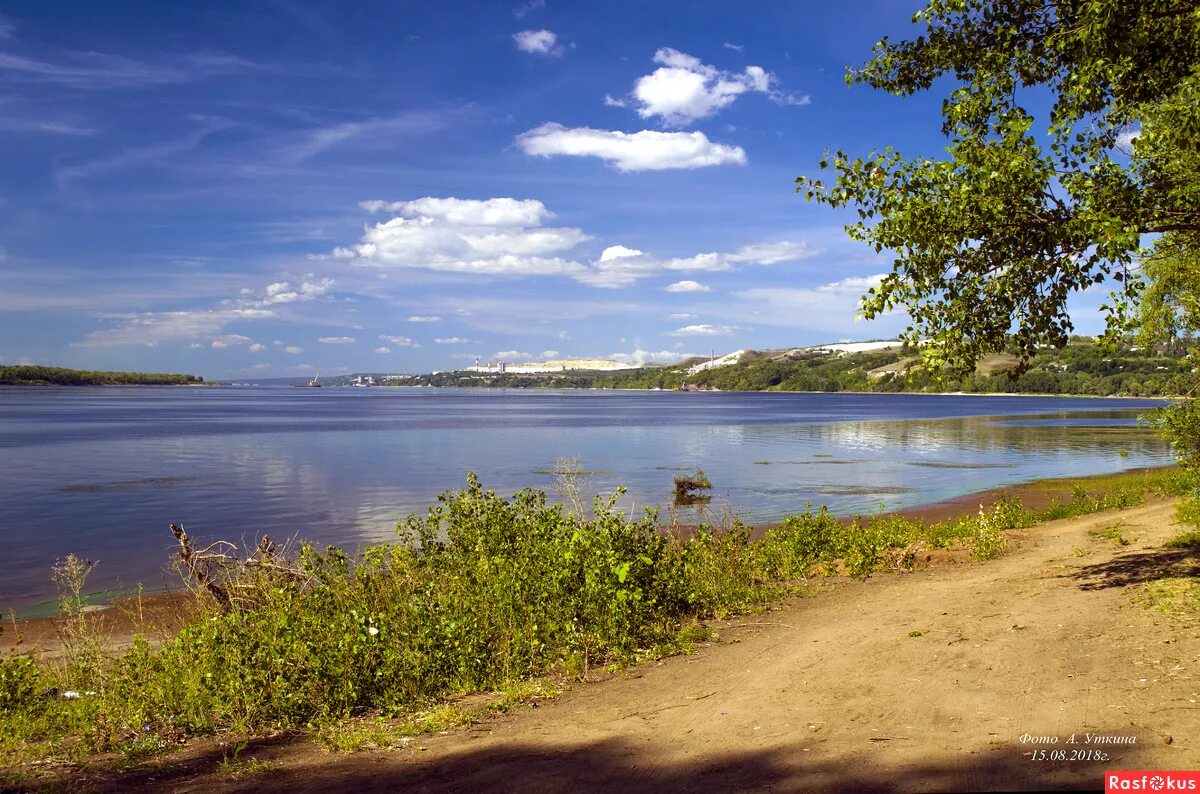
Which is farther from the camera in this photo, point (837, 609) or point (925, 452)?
point (925, 452)

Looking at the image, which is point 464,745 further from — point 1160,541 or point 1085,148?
point 1160,541

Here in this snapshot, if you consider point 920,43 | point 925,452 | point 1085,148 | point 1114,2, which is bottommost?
point 925,452

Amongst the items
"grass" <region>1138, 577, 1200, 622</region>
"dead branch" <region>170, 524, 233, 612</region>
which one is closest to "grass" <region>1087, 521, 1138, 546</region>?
"grass" <region>1138, 577, 1200, 622</region>

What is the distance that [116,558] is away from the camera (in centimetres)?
2536

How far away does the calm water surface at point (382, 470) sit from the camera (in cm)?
2961

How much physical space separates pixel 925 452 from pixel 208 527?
5156 centimetres

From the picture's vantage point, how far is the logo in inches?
230

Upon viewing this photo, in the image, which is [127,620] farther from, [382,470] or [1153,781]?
[382,470]

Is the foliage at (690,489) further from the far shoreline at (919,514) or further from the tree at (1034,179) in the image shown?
the tree at (1034,179)

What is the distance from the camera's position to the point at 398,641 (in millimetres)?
10438

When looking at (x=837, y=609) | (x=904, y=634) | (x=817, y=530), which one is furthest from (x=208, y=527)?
(x=904, y=634)

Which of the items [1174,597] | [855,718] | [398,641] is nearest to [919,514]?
[1174,597]

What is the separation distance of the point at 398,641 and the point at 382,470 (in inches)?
1592

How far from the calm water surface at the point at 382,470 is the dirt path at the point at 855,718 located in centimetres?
1756
